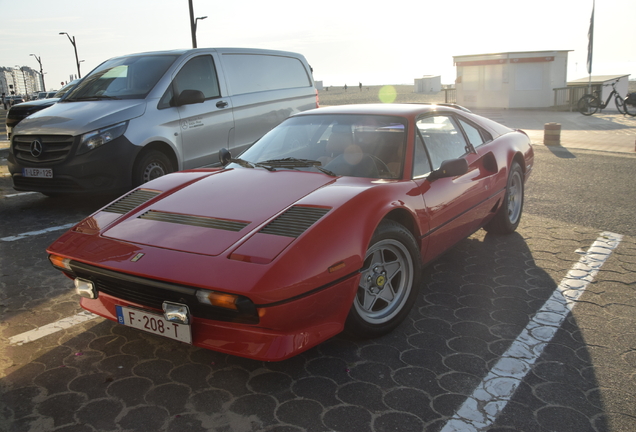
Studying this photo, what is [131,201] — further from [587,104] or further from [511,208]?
[587,104]

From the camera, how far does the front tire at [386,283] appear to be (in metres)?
3.08

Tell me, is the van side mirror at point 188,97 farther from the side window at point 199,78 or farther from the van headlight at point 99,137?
the van headlight at point 99,137

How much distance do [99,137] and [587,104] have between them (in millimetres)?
A: 20716

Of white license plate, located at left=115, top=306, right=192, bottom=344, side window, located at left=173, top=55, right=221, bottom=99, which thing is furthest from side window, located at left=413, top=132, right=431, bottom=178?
side window, located at left=173, top=55, right=221, bottom=99

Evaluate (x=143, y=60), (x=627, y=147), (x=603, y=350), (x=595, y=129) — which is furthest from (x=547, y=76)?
(x=603, y=350)

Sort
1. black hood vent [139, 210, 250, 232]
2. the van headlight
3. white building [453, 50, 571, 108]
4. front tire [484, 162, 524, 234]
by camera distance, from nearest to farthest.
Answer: black hood vent [139, 210, 250, 232] < front tire [484, 162, 524, 234] < the van headlight < white building [453, 50, 571, 108]

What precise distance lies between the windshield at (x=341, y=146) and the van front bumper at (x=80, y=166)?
245 centimetres

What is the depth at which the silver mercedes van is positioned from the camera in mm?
6039

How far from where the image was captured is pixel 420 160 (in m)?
3.76

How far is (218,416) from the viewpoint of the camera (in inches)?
97.6

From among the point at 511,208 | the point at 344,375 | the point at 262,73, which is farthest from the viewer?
the point at 262,73

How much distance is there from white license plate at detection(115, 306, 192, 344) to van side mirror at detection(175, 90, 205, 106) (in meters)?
4.21

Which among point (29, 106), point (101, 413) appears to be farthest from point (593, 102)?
point (101, 413)

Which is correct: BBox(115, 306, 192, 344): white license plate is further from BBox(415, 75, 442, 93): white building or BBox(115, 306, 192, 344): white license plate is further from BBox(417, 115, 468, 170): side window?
BBox(415, 75, 442, 93): white building
